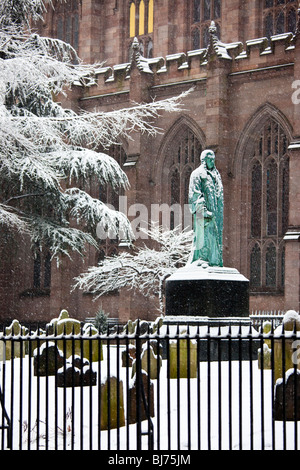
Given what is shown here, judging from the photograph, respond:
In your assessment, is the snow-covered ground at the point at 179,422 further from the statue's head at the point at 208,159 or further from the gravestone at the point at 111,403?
the statue's head at the point at 208,159

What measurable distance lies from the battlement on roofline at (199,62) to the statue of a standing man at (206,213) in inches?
459

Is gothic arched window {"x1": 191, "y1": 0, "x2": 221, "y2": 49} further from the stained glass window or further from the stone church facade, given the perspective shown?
the stained glass window

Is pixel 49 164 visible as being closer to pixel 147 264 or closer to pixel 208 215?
pixel 208 215

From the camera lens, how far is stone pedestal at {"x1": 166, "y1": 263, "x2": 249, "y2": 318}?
13859 millimetres

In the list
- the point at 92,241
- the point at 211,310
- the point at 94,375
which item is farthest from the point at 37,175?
the point at 94,375

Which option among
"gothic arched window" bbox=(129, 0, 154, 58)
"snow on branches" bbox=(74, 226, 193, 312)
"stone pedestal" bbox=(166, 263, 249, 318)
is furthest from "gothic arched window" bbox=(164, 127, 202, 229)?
"stone pedestal" bbox=(166, 263, 249, 318)

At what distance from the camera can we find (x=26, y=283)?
3212 cm

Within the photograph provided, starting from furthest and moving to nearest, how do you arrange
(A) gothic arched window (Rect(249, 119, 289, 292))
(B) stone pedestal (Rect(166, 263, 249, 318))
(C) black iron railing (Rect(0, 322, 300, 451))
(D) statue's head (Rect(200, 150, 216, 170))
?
(A) gothic arched window (Rect(249, 119, 289, 292)) < (D) statue's head (Rect(200, 150, 216, 170)) < (B) stone pedestal (Rect(166, 263, 249, 318)) < (C) black iron railing (Rect(0, 322, 300, 451))

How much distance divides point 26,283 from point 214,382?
22493 millimetres

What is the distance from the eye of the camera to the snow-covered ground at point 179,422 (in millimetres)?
6980

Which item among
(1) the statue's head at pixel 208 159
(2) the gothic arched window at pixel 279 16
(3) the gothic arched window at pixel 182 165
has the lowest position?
(1) the statue's head at pixel 208 159

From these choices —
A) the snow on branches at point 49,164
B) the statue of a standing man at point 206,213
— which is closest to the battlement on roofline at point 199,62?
the snow on branches at point 49,164

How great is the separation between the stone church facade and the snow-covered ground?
14.5m

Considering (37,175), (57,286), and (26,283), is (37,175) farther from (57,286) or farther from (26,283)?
(26,283)
